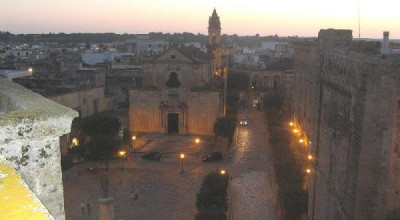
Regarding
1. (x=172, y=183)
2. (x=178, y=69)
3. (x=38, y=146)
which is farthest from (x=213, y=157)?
(x=38, y=146)

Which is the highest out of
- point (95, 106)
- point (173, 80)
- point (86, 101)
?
point (173, 80)

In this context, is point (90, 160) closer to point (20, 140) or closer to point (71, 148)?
point (71, 148)

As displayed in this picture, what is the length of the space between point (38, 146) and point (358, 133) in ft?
19.4

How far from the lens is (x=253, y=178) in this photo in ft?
65.4

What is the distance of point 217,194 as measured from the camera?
14.7m

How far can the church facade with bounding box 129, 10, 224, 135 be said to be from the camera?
2958 centimetres

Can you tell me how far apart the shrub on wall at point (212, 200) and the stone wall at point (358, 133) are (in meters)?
3.74

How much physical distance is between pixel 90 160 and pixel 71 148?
4.43 feet

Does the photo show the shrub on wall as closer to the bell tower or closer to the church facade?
the church facade

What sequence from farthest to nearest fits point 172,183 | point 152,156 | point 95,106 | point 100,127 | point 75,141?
point 95,106 < point 75,141 < point 100,127 < point 152,156 < point 172,183

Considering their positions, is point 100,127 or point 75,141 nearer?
point 100,127

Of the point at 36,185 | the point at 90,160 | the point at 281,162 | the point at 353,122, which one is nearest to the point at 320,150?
the point at 353,122

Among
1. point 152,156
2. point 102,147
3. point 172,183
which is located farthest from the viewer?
point 152,156

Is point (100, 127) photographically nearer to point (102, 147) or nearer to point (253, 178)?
point (102, 147)
